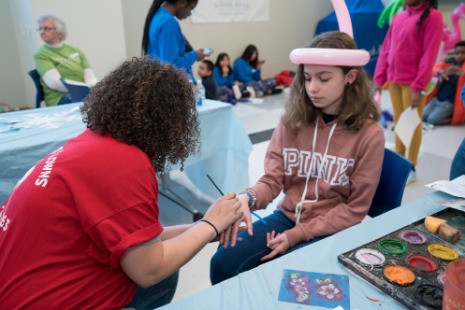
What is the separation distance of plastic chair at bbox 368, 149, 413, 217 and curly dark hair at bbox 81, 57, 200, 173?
0.76 meters

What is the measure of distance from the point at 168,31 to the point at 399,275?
2.10m

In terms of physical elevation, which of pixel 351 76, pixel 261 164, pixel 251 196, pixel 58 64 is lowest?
pixel 261 164

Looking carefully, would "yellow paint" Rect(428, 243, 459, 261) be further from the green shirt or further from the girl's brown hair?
the green shirt

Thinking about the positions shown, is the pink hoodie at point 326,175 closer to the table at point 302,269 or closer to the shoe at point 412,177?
the table at point 302,269

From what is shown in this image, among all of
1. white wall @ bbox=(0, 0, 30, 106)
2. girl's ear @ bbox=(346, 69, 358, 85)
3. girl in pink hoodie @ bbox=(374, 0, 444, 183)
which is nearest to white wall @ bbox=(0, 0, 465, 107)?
white wall @ bbox=(0, 0, 30, 106)

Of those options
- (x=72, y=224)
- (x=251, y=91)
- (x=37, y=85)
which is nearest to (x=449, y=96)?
(x=251, y=91)

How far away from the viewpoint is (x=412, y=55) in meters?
2.49

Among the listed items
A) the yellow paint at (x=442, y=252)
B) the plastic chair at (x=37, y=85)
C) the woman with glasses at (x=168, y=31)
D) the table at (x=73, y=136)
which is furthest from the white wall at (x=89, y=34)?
the yellow paint at (x=442, y=252)

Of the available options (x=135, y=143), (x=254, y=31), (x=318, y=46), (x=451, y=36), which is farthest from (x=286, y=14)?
(x=135, y=143)

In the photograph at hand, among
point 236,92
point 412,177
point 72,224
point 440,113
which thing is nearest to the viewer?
point 72,224

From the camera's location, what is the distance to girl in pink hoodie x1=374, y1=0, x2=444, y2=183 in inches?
93.0

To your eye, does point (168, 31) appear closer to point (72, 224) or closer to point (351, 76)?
point (351, 76)

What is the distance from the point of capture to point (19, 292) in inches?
28.4

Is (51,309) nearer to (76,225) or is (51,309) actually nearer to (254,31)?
(76,225)
